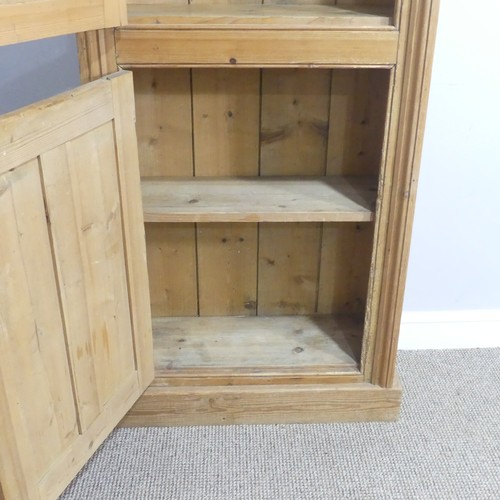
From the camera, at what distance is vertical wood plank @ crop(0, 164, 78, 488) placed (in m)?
0.91

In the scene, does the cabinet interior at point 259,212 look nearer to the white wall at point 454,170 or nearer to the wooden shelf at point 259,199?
the wooden shelf at point 259,199

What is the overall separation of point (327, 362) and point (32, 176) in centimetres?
89

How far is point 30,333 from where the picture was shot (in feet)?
3.23

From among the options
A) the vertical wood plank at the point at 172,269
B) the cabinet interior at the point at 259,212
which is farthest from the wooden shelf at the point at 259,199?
the vertical wood plank at the point at 172,269

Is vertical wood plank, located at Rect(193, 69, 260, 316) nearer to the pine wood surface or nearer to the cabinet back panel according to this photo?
the cabinet back panel

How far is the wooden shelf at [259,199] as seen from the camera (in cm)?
133

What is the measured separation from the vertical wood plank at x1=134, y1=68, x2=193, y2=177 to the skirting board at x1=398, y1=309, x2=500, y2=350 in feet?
2.68

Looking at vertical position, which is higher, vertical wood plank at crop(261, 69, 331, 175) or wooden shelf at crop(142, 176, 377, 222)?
vertical wood plank at crop(261, 69, 331, 175)

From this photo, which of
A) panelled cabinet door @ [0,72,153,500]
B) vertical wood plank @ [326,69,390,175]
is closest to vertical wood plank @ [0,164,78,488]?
panelled cabinet door @ [0,72,153,500]

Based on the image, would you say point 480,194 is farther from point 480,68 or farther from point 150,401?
point 150,401

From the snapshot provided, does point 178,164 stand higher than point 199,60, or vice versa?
point 199,60

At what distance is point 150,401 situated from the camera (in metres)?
1.49

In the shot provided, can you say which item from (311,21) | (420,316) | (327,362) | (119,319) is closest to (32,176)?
(119,319)

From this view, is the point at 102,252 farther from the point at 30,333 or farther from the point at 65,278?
the point at 30,333
